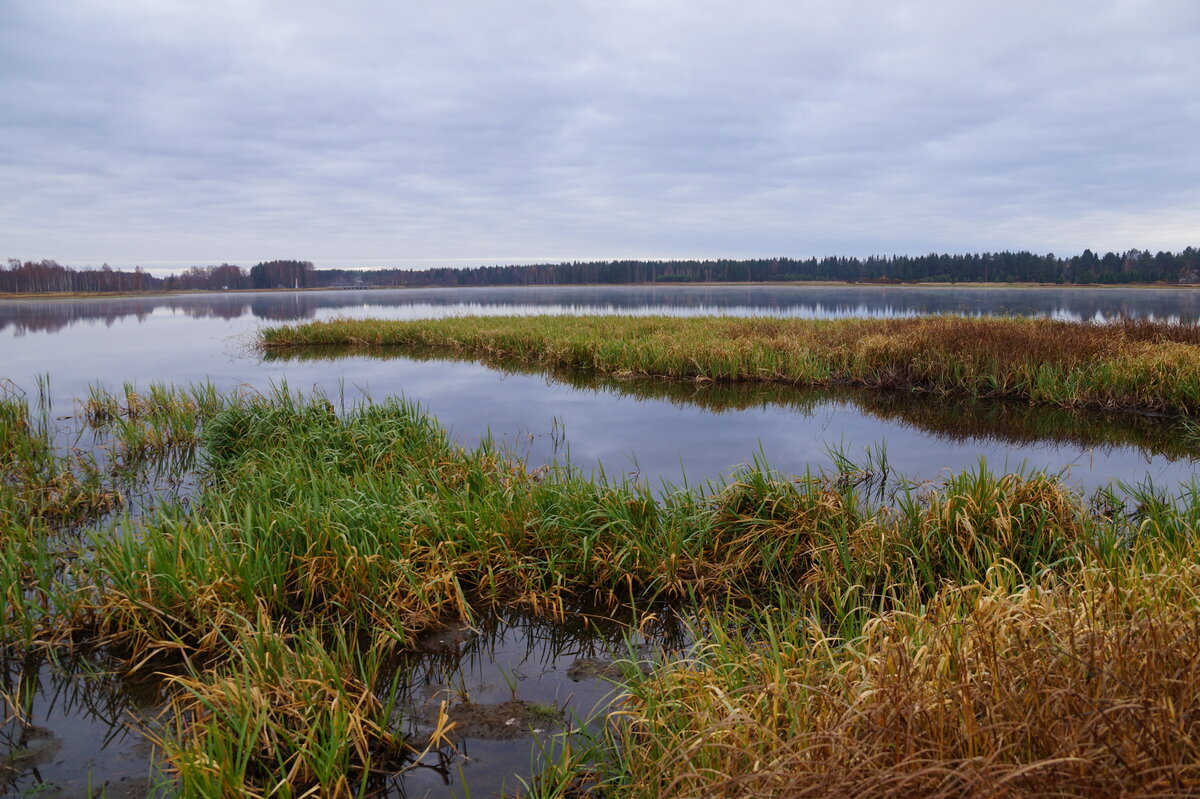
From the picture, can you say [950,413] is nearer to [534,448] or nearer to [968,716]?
[534,448]

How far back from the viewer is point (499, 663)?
549 centimetres

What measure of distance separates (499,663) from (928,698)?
3524 mm

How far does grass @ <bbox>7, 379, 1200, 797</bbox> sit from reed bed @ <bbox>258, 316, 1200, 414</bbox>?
8018 mm

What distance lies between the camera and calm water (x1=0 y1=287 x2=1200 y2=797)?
4367 mm

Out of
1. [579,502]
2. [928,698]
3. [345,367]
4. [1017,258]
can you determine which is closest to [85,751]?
[579,502]

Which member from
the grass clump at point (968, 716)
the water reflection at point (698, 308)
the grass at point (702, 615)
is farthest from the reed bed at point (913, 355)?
the grass clump at point (968, 716)

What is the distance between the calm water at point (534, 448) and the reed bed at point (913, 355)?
35.7 inches

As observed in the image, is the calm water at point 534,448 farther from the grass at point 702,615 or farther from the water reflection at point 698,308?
the water reflection at point 698,308

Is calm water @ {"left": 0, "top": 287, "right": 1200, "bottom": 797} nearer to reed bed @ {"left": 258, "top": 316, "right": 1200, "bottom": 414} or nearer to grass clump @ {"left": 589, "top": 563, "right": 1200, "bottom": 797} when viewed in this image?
reed bed @ {"left": 258, "top": 316, "right": 1200, "bottom": 414}

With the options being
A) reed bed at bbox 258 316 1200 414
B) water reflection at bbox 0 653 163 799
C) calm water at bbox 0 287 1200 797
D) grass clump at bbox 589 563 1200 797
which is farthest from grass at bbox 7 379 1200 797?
reed bed at bbox 258 316 1200 414

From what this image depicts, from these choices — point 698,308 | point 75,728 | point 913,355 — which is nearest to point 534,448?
point 75,728

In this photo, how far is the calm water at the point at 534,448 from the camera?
4367 millimetres

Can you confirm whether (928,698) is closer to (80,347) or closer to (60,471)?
(60,471)

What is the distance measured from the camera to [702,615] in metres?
6.08
